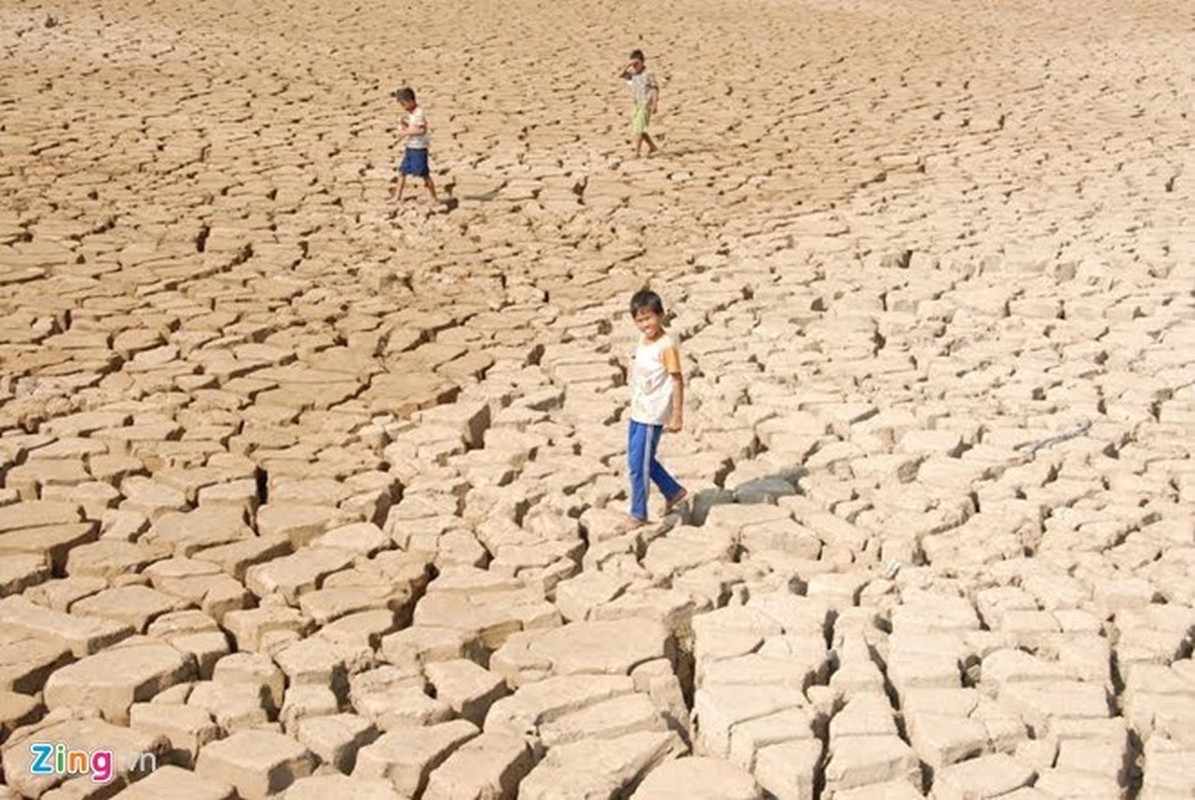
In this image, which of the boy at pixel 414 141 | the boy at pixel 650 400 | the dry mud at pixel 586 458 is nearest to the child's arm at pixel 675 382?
the boy at pixel 650 400

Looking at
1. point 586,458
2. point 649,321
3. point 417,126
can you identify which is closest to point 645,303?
point 649,321

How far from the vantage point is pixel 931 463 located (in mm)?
5562

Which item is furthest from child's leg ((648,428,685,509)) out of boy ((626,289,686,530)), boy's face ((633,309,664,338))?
boy's face ((633,309,664,338))

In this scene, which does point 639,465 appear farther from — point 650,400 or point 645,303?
point 645,303

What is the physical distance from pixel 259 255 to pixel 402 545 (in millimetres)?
3659

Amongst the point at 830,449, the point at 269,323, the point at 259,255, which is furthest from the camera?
the point at 259,255

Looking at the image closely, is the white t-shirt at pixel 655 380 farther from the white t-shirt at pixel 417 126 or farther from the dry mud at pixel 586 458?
the white t-shirt at pixel 417 126

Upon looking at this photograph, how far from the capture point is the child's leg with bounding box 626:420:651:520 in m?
4.97

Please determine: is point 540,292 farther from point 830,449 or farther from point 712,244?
point 830,449

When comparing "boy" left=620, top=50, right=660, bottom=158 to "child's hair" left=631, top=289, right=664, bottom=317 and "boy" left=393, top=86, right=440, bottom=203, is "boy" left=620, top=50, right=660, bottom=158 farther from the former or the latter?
"child's hair" left=631, top=289, right=664, bottom=317

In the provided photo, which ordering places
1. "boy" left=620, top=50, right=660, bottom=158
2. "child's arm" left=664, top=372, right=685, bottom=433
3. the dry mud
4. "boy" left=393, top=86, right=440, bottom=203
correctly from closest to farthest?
the dry mud → "child's arm" left=664, top=372, right=685, bottom=433 → "boy" left=393, top=86, right=440, bottom=203 → "boy" left=620, top=50, right=660, bottom=158

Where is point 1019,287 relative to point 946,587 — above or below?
above

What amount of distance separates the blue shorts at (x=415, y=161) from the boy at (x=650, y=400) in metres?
4.32

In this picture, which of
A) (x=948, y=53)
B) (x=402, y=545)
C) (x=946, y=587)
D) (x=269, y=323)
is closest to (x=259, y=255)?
(x=269, y=323)
